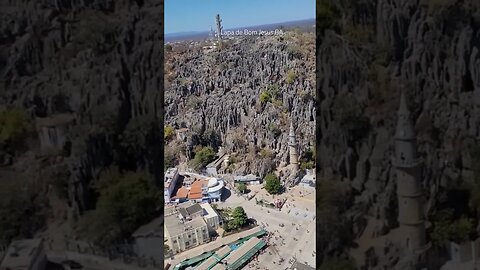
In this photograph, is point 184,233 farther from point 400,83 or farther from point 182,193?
point 400,83

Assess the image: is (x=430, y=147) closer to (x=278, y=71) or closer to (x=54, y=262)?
(x=278, y=71)

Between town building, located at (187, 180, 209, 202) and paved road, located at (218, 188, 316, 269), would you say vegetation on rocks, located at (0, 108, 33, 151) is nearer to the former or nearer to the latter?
town building, located at (187, 180, 209, 202)

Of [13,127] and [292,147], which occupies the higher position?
[13,127]

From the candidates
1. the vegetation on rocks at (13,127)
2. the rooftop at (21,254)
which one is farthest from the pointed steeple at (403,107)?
the rooftop at (21,254)

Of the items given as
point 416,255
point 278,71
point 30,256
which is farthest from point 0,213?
point 416,255

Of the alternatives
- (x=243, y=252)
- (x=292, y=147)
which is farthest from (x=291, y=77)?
(x=243, y=252)

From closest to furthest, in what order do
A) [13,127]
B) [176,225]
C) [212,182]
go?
[13,127] < [176,225] < [212,182]
